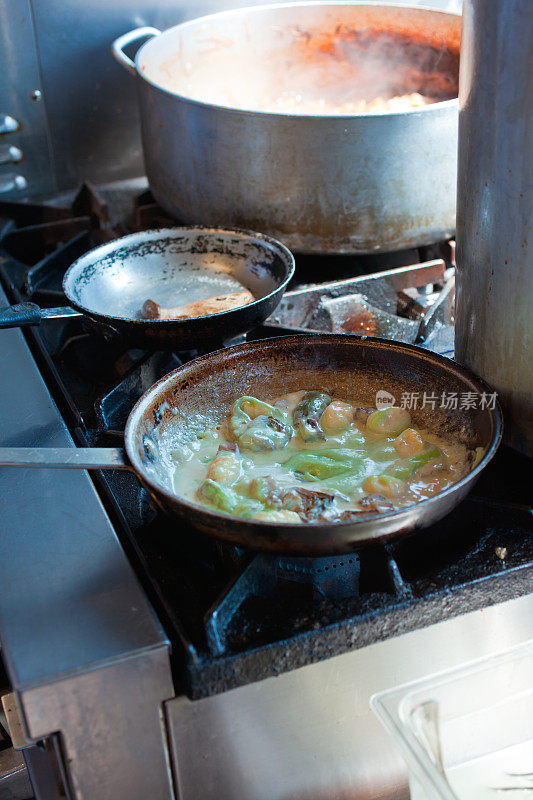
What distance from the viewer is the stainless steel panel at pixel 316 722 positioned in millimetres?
910

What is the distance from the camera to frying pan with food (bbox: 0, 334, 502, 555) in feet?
2.82

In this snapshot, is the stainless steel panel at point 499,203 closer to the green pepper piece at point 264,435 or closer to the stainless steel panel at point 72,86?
the green pepper piece at point 264,435

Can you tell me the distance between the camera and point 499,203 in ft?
3.37

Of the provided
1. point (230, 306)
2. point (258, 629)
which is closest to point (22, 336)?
point (230, 306)

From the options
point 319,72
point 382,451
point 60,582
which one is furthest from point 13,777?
point 319,72

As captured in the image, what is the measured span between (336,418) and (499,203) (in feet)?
1.23

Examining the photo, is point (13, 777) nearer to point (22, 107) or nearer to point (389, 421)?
point (389, 421)

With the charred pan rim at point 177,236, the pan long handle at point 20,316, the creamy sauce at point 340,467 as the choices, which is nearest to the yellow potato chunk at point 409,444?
the creamy sauce at point 340,467

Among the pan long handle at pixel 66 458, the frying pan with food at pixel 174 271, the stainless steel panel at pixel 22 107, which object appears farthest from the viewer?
the stainless steel panel at pixel 22 107

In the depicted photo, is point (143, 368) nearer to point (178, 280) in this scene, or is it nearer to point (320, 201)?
point (178, 280)

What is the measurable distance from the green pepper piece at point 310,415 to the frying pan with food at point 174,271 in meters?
0.22

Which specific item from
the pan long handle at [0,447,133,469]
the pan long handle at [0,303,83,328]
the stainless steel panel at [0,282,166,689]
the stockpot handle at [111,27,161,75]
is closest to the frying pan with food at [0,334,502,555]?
the pan long handle at [0,447,133,469]

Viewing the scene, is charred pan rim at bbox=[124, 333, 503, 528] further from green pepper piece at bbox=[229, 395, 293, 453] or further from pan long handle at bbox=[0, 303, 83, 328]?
pan long handle at bbox=[0, 303, 83, 328]

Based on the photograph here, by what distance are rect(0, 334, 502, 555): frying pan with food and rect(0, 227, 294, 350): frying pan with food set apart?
15 centimetres
